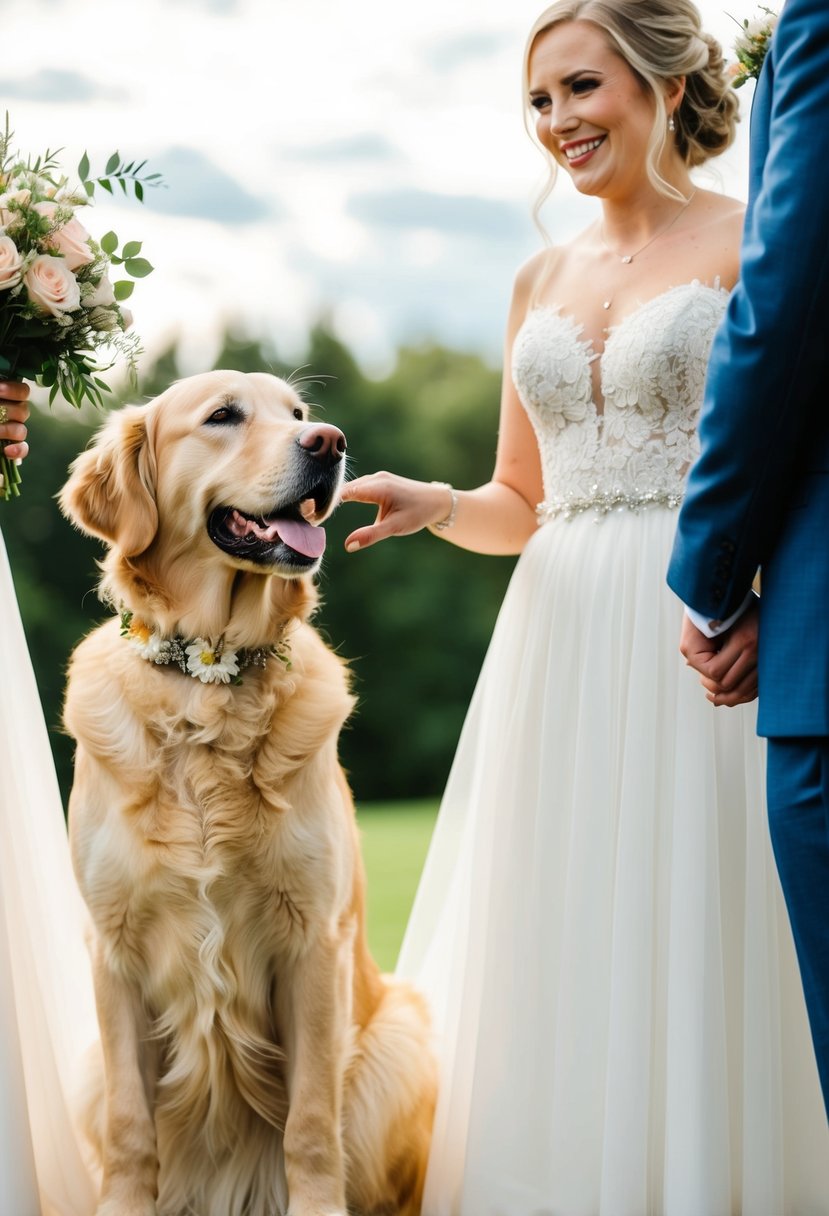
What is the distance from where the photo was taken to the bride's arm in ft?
8.80

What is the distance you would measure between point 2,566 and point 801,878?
1664mm

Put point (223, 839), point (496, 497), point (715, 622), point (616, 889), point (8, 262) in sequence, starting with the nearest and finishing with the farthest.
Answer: point (715, 622)
point (8, 262)
point (223, 839)
point (616, 889)
point (496, 497)

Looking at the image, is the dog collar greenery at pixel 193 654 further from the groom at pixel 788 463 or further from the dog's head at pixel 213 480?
the groom at pixel 788 463

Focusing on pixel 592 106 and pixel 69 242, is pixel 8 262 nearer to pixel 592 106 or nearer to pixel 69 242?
pixel 69 242

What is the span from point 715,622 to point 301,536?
99 cm

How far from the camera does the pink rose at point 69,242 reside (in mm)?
2305

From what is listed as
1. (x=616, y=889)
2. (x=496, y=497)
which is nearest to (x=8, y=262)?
(x=496, y=497)

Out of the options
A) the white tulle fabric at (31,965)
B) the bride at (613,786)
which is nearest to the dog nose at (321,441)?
the bride at (613,786)

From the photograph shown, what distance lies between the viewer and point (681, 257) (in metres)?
2.67

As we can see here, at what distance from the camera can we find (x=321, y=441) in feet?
8.23

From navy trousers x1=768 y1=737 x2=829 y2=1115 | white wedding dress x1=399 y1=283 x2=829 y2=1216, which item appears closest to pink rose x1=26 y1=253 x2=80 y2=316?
white wedding dress x1=399 y1=283 x2=829 y2=1216

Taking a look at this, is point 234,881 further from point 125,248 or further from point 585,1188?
point 125,248

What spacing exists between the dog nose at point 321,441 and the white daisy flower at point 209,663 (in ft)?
1.46

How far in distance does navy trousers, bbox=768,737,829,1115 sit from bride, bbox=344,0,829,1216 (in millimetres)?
750
